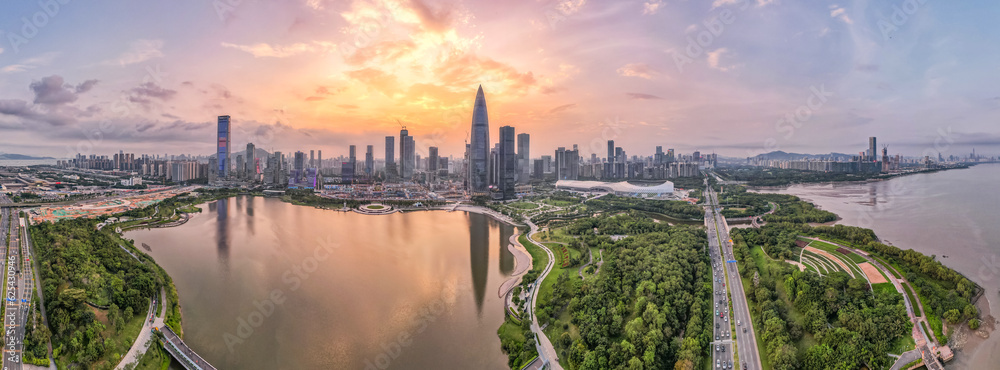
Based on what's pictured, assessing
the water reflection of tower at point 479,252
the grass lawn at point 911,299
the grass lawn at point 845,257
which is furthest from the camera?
the water reflection of tower at point 479,252

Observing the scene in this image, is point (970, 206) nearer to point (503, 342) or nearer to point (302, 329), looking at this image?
point (503, 342)

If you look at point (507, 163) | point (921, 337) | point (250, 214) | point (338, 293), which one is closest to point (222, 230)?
point (250, 214)

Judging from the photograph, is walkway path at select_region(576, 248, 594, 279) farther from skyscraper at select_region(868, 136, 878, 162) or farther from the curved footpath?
skyscraper at select_region(868, 136, 878, 162)

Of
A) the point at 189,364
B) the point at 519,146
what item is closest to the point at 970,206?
the point at 189,364

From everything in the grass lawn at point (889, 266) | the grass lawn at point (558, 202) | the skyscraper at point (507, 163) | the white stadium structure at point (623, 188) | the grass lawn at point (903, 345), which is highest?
the skyscraper at point (507, 163)

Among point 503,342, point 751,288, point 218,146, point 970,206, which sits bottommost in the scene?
point 503,342

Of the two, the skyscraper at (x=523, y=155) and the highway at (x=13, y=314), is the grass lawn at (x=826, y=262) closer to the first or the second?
the highway at (x=13, y=314)

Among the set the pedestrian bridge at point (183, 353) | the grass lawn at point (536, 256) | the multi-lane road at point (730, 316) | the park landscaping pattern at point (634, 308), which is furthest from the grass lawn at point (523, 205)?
the pedestrian bridge at point (183, 353)

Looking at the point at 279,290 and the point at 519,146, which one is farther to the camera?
the point at 519,146
